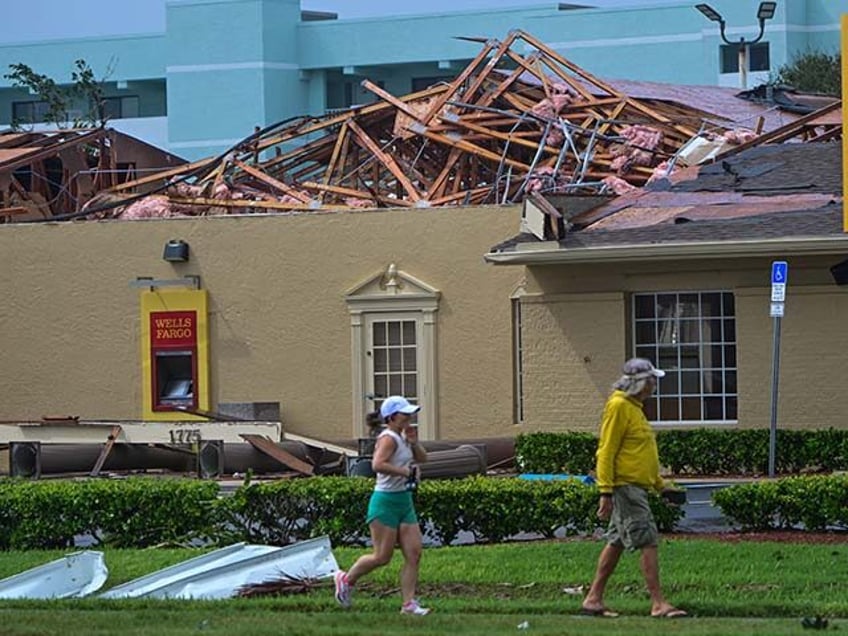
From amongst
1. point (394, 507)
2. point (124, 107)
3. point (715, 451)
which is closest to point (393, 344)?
point (715, 451)

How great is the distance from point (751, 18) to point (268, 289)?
144 ft

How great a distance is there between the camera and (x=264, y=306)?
91.7 feet

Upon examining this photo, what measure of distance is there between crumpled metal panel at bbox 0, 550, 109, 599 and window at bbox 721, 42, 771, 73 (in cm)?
5617

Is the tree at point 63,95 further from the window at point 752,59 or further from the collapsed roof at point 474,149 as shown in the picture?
the window at point 752,59

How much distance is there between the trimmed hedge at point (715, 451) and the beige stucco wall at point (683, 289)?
2.06 ft

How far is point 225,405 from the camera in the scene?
27.9 metres

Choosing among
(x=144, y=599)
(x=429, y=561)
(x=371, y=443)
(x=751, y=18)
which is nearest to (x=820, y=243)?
(x=371, y=443)

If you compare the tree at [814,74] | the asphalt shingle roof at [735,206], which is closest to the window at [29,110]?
the tree at [814,74]

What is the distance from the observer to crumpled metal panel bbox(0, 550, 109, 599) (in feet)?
47.2

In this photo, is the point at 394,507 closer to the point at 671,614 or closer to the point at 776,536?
the point at 671,614

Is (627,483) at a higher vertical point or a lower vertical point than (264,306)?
lower

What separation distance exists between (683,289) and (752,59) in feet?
149

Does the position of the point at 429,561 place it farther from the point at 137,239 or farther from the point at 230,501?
the point at 137,239

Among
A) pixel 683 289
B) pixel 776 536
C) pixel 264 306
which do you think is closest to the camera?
pixel 776 536
